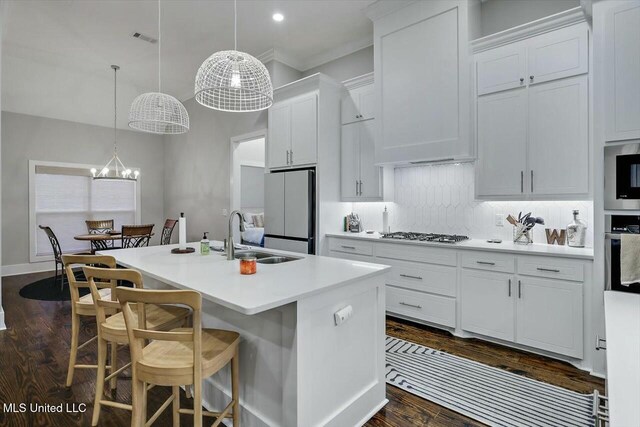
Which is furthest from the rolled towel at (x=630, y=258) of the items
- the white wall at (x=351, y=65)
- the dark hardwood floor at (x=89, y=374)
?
the white wall at (x=351, y=65)

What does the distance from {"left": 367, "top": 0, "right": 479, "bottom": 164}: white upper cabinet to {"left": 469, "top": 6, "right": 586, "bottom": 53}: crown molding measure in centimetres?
15

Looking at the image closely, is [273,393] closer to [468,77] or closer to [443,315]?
[443,315]

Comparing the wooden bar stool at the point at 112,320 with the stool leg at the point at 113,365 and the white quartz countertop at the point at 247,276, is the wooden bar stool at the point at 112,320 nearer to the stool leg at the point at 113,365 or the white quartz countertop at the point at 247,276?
the stool leg at the point at 113,365

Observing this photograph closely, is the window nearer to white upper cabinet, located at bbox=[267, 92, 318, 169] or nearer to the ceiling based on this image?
the ceiling

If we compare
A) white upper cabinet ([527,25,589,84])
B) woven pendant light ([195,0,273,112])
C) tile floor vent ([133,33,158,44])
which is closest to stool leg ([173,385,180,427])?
woven pendant light ([195,0,273,112])

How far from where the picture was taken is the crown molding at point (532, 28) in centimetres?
269

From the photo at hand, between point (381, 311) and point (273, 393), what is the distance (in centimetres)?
81

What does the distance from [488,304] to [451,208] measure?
46.4 inches

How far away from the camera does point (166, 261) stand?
7.89 ft

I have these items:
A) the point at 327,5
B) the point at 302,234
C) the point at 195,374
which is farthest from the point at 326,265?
the point at 327,5

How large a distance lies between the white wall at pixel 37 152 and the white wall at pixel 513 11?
680 centimetres

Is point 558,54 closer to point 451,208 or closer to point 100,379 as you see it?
point 451,208

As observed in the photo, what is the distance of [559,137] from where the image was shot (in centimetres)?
279

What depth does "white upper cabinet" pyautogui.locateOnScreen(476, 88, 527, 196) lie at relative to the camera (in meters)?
2.97
